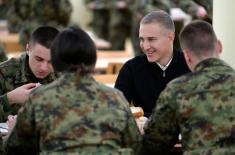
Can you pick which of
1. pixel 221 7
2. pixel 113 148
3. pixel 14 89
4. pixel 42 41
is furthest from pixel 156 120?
pixel 221 7

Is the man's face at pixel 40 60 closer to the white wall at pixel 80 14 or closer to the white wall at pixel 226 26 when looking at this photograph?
the white wall at pixel 226 26

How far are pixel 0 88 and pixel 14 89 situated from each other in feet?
0.37

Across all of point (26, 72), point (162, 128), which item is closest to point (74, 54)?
point (162, 128)

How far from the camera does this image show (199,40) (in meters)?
3.89

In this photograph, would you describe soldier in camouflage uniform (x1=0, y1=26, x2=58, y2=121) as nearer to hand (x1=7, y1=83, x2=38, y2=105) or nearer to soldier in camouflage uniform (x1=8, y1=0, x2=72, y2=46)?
hand (x1=7, y1=83, x2=38, y2=105)

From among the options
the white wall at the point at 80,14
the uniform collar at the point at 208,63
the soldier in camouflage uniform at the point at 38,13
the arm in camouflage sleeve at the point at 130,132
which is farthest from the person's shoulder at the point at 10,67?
the white wall at the point at 80,14

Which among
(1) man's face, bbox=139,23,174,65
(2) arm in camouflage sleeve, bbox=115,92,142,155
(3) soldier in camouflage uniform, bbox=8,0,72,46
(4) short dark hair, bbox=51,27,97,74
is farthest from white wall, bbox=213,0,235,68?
(3) soldier in camouflage uniform, bbox=8,0,72,46

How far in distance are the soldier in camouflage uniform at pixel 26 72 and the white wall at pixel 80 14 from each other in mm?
9124

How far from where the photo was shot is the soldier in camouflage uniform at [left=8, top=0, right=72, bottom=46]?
9539 mm

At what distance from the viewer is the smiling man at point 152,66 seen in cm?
500

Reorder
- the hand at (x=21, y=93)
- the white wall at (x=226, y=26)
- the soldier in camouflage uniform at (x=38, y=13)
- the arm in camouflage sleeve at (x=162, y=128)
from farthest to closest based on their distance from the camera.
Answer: the soldier in camouflage uniform at (x=38, y=13) < the white wall at (x=226, y=26) < the hand at (x=21, y=93) < the arm in camouflage sleeve at (x=162, y=128)

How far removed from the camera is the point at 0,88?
4.98 meters

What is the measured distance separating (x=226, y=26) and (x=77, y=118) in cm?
218

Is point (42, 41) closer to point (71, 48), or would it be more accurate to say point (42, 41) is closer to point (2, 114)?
point (2, 114)
